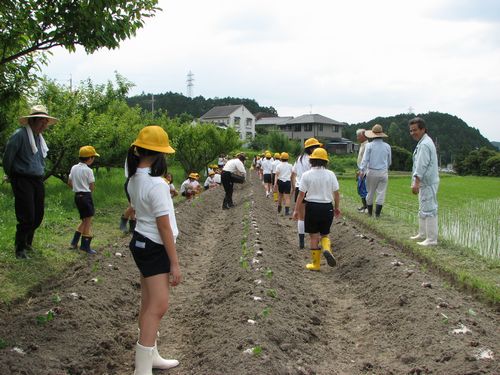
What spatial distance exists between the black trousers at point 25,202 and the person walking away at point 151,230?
3778 mm

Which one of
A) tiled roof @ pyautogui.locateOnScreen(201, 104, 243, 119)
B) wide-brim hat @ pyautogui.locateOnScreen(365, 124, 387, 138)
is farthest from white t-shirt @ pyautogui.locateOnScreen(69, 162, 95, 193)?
tiled roof @ pyautogui.locateOnScreen(201, 104, 243, 119)

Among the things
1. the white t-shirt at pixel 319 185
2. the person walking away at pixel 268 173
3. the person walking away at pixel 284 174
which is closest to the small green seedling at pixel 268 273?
the white t-shirt at pixel 319 185

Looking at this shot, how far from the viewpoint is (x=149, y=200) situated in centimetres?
334

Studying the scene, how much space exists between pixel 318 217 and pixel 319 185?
46cm

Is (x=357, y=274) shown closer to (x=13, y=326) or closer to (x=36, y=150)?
(x=13, y=326)

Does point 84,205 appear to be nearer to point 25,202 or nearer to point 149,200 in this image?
point 25,202

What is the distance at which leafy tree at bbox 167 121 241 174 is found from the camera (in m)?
28.3

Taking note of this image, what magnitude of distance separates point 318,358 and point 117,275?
302 cm

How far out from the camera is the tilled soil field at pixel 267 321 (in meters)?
3.80

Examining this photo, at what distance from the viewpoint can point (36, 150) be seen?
6602 millimetres

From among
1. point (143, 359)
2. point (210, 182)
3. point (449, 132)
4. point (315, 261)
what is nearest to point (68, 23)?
point (143, 359)

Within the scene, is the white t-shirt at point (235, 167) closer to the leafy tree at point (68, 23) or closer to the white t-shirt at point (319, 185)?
the white t-shirt at point (319, 185)

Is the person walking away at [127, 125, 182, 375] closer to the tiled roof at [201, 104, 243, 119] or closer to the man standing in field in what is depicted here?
the man standing in field

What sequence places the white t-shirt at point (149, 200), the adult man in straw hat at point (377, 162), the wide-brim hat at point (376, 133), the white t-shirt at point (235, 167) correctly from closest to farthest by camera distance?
the white t-shirt at point (149, 200), the adult man in straw hat at point (377, 162), the wide-brim hat at point (376, 133), the white t-shirt at point (235, 167)
